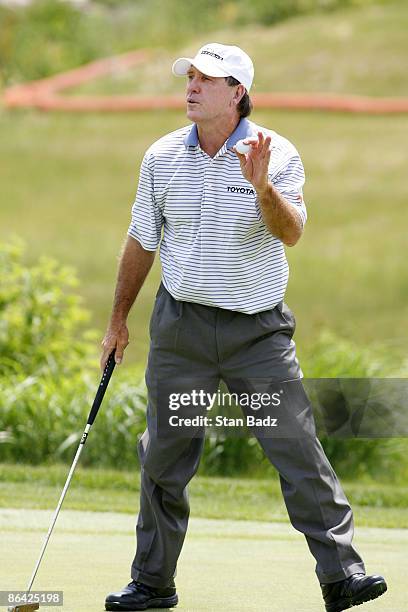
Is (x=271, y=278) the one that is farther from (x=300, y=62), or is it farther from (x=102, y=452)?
(x=300, y=62)

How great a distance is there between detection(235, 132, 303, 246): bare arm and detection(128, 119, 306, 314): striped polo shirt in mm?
88

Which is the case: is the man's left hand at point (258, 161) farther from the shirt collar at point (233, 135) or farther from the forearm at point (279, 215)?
the shirt collar at point (233, 135)

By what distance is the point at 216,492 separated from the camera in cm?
719

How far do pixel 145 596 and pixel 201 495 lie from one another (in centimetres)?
272

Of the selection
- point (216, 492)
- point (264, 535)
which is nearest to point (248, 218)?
point (264, 535)

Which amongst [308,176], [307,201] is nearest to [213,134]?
[307,201]

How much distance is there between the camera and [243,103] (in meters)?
4.31

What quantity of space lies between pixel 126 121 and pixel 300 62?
188 inches

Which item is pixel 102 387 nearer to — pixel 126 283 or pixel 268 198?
pixel 126 283

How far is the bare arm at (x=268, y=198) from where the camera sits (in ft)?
12.8

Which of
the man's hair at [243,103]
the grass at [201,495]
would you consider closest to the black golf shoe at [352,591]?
the man's hair at [243,103]

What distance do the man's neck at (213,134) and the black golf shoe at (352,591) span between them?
4.45ft

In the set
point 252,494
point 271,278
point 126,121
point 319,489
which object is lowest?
point 252,494

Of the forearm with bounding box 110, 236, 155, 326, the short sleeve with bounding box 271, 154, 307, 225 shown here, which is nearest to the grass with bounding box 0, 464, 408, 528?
the forearm with bounding box 110, 236, 155, 326
